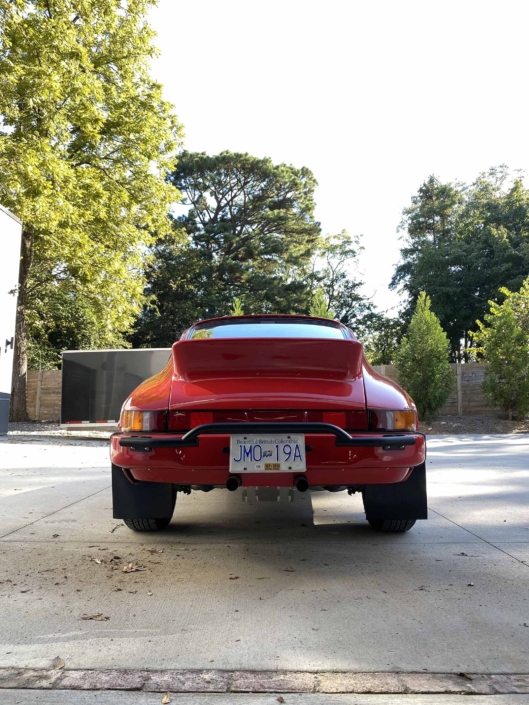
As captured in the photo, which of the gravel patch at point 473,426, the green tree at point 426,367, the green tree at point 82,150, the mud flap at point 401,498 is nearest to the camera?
the mud flap at point 401,498

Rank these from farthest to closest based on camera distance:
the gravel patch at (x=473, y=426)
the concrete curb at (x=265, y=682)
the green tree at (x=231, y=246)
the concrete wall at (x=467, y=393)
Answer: the green tree at (x=231, y=246), the concrete wall at (x=467, y=393), the gravel patch at (x=473, y=426), the concrete curb at (x=265, y=682)

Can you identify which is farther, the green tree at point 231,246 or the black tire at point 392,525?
the green tree at point 231,246

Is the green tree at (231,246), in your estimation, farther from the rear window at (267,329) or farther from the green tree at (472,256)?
the rear window at (267,329)

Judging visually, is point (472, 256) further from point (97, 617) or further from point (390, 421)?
point (97, 617)

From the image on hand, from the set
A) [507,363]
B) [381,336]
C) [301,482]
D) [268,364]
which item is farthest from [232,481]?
[381,336]

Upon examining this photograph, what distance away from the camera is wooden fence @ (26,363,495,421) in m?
20.4

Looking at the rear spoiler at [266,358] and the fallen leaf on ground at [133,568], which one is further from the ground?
the rear spoiler at [266,358]

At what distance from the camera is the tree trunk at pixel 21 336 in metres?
17.3

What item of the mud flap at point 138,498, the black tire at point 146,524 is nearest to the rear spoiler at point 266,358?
the mud flap at point 138,498

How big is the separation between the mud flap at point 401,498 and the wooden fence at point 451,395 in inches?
664

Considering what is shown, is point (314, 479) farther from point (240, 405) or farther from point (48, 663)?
point (48, 663)

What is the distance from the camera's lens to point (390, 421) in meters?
3.38

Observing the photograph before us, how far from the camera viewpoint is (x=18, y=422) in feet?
58.1

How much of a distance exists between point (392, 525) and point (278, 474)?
1.37 metres
